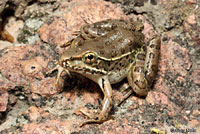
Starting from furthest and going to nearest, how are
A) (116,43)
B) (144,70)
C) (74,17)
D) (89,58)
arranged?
(74,17), (144,70), (116,43), (89,58)

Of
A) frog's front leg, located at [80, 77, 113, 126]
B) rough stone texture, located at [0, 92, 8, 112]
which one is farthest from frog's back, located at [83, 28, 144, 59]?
rough stone texture, located at [0, 92, 8, 112]

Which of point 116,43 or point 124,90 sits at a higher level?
point 116,43

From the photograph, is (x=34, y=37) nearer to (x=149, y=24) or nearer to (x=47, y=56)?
(x=47, y=56)

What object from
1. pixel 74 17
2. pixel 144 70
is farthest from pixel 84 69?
pixel 74 17

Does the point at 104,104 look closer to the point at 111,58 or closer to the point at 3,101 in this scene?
the point at 111,58

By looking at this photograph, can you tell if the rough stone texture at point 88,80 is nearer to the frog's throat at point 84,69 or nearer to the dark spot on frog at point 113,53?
the frog's throat at point 84,69

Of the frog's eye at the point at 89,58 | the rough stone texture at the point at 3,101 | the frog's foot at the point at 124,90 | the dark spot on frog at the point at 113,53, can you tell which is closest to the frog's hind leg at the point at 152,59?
the frog's foot at the point at 124,90

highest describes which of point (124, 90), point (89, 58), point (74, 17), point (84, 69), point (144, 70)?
point (74, 17)

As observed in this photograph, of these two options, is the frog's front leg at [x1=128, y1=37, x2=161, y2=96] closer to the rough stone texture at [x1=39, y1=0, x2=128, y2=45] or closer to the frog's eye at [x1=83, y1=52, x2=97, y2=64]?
the frog's eye at [x1=83, y1=52, x2=97, y2=64]
